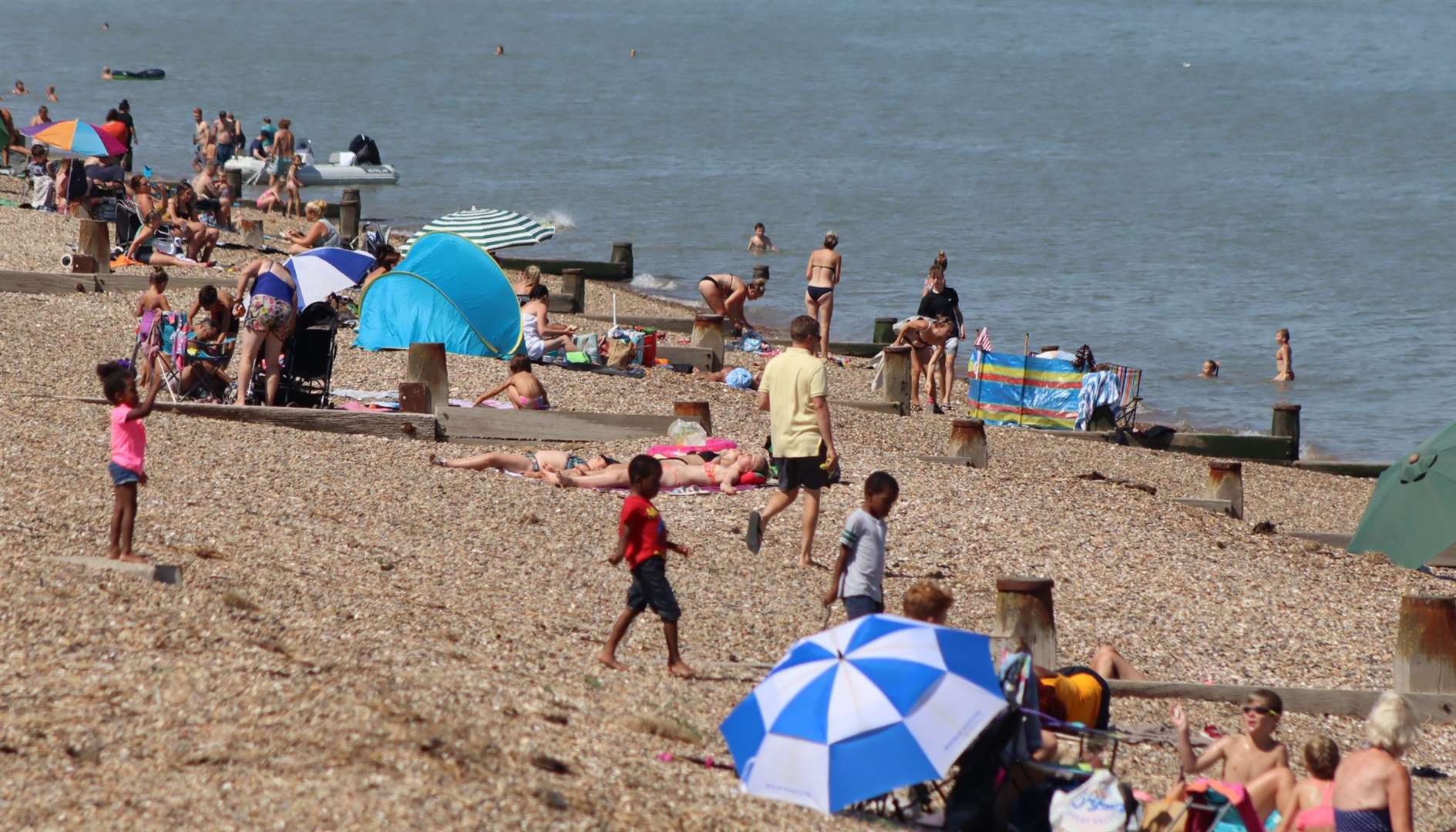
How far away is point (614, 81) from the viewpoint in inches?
3174

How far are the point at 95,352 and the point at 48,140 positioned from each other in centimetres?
1302

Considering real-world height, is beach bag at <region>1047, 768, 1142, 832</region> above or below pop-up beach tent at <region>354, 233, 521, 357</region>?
below

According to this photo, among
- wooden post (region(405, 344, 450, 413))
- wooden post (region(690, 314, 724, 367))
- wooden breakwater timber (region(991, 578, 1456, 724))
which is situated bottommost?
wooden breakwater timber (region(991, 578, 1456, 724))

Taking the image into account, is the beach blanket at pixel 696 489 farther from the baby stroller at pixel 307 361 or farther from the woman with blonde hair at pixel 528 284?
the woman with blonde hair at pixel 528 284

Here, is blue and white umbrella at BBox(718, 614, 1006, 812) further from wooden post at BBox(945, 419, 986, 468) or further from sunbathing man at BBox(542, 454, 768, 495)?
wooden post at BBox(945, 419, 986, 468)

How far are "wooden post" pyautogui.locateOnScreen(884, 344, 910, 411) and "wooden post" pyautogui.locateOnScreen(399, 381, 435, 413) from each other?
577 cm

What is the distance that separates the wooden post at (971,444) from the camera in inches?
524

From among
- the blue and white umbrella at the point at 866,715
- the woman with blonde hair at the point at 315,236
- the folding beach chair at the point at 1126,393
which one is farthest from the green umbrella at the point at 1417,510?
the woman with blonde hair at the point at 315,236

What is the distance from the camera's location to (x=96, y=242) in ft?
53.3

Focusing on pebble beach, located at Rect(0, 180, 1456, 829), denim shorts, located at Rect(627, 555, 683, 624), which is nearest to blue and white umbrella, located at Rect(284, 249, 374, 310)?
pebble beach, located at Rect(0, 180, 1456, 829)

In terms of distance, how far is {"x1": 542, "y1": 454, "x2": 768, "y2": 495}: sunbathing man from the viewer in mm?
10953

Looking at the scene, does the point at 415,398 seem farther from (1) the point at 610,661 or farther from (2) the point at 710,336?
(1) the point at 610,661

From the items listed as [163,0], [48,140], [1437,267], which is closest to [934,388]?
[48,140]

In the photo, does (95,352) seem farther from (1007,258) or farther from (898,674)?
(1007,258)
